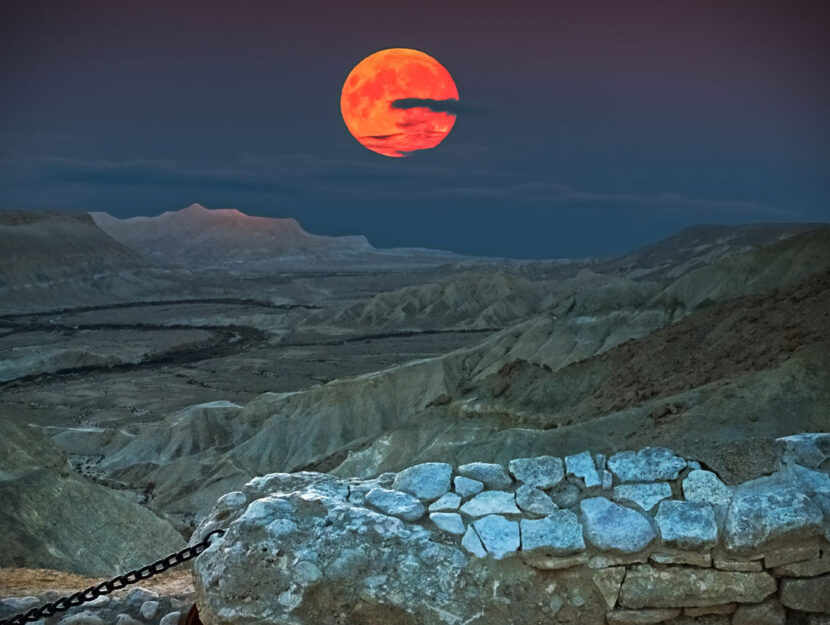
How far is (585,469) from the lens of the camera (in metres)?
4.98

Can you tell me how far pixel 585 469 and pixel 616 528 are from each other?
0.54 metres

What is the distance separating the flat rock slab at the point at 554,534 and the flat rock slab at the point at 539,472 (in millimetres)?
303

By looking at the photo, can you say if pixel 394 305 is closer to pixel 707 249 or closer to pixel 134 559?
pixel 707 249

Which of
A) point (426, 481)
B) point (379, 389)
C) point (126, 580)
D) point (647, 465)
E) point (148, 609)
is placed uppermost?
point (647, 465)

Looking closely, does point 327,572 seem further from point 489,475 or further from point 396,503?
point 489,475

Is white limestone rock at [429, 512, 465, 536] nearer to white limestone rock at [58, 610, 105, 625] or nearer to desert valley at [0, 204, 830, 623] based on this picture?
desert valley at [0, 204, 830, 623]

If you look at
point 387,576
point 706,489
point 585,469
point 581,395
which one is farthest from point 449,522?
point 581,395

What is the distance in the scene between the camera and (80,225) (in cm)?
11669

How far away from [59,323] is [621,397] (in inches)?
3000

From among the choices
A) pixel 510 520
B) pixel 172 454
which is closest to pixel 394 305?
pixel 172 454

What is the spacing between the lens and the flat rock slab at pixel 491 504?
4754 mm

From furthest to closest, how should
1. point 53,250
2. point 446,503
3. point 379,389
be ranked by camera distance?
point 53,250 → point 379,389 → point 446,503

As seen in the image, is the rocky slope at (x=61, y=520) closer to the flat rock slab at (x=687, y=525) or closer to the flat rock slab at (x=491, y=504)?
the flat rock slab at (x=491, y=504)

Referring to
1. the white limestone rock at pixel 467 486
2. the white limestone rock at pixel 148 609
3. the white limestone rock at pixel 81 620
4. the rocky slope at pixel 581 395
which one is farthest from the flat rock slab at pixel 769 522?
the white limestone rock at pixel 81 620
